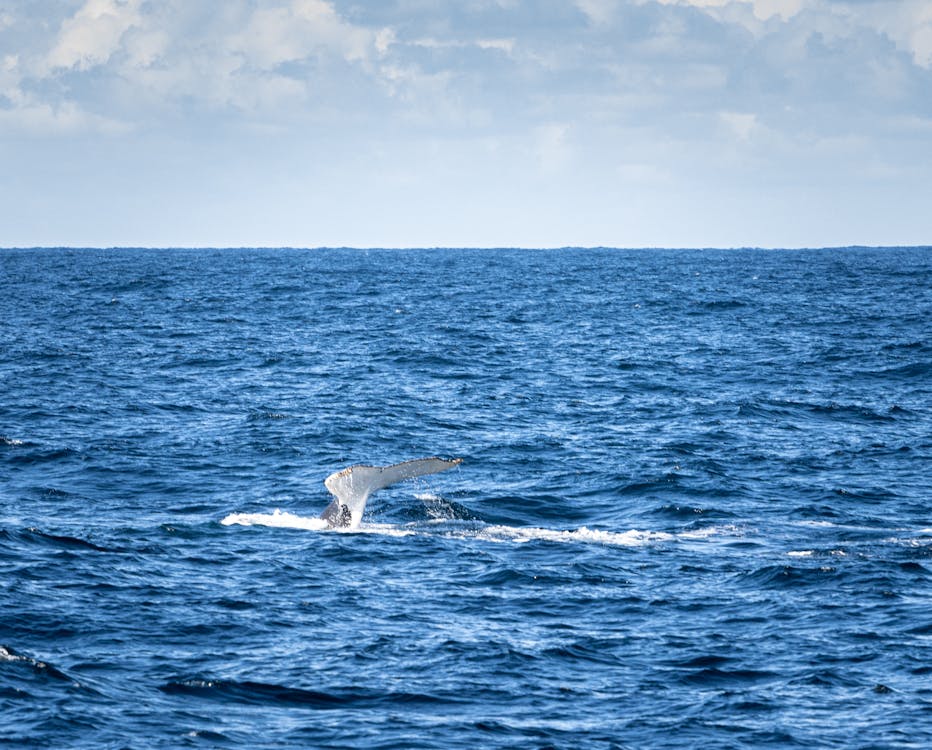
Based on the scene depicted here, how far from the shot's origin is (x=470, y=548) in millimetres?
31344

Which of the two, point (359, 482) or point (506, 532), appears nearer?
point (359, 482)

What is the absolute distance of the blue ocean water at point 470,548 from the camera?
2095 centimetres

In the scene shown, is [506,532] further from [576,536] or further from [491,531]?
[576,536]

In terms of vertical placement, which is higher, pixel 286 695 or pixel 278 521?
pixel 278 521

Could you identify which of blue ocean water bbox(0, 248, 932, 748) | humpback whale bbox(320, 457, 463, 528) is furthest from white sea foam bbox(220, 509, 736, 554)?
humpback whale bbox(320, 457, 463, 528)

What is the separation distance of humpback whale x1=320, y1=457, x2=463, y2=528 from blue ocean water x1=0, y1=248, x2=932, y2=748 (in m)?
0.58

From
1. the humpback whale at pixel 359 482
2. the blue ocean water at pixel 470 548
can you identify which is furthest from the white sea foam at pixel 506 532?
the humpback whale at pixel 359 482

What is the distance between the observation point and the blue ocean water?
68.7 feet

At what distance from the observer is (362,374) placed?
6419 centimetres

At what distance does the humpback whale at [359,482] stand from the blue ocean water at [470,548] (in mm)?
580

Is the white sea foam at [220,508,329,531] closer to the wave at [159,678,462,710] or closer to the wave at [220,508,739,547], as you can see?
the wave at [220,508,739,547]

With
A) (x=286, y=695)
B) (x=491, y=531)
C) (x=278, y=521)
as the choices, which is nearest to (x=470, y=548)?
(x=491, y=531)

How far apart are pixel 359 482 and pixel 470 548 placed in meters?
3.10

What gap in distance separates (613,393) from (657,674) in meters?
36.5
